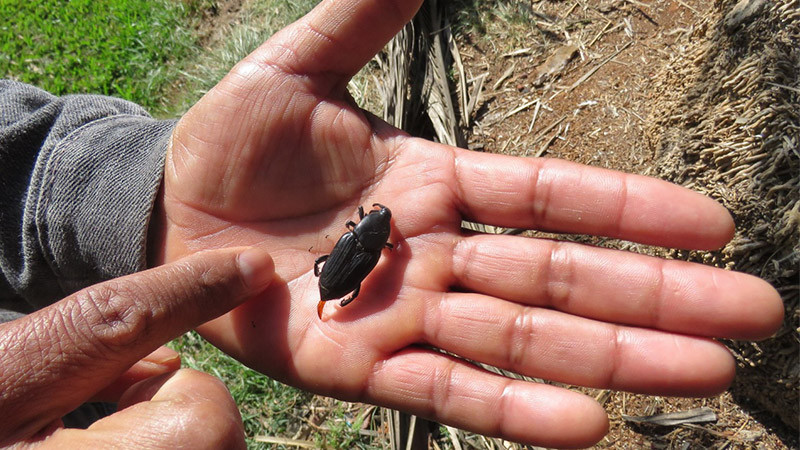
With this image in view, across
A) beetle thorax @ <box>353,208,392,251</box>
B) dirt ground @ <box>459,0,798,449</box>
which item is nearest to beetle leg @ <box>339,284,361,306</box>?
beetle thorax @ <box>353,208,392,251</box>

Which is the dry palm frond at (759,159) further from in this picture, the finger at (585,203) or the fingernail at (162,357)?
the fingernail at (162,357)

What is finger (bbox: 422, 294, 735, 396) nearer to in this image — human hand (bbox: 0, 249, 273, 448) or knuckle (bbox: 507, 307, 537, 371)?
knuckle (bbox: 507, 307, 537, 371)

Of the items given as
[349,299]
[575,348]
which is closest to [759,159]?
[575,348]

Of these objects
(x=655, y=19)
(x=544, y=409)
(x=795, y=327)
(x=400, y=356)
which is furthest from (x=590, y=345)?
(x=655, y=19)

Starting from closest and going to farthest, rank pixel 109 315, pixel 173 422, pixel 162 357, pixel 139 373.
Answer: pixel 173 422 < pixel 109 315 < pixel 139 373 < pixel 162 357

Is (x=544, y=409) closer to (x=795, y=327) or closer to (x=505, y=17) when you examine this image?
(x=795, y=327)

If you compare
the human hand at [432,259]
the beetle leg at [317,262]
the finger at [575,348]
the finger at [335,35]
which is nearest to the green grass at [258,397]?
the human hand at [432,259]

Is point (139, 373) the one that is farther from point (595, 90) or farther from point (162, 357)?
point (595, 90)
